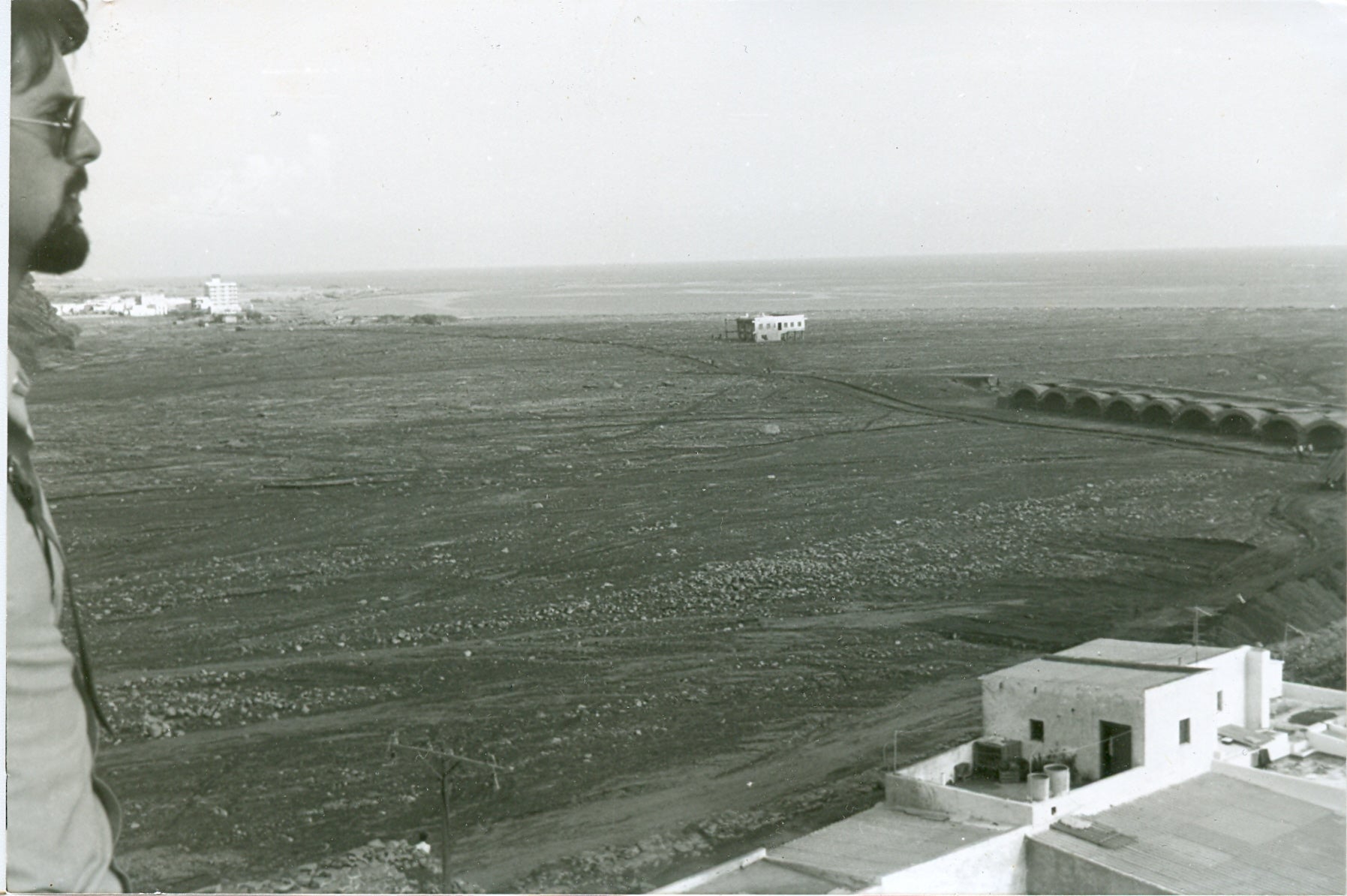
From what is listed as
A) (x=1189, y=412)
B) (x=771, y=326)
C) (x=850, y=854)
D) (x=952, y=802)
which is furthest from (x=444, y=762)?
(x=1189, y=412)

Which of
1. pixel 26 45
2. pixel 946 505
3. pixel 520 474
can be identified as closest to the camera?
pixel 26 45

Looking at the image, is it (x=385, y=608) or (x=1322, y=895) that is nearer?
(x=1322, y=895)

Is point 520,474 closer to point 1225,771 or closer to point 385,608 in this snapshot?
point 385,608

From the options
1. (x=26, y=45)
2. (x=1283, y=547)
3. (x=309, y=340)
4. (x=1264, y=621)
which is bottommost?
(x=1264, y=621)

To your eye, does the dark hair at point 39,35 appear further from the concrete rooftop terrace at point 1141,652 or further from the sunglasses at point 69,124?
the concrete rooftop terrace at point 1141,652

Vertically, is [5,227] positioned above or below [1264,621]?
above

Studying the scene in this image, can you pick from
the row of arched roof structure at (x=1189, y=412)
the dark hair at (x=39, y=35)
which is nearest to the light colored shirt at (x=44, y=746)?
the dark hair at (x=39, y=35)

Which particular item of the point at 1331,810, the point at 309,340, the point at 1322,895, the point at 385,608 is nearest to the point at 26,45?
the point at 309,340
